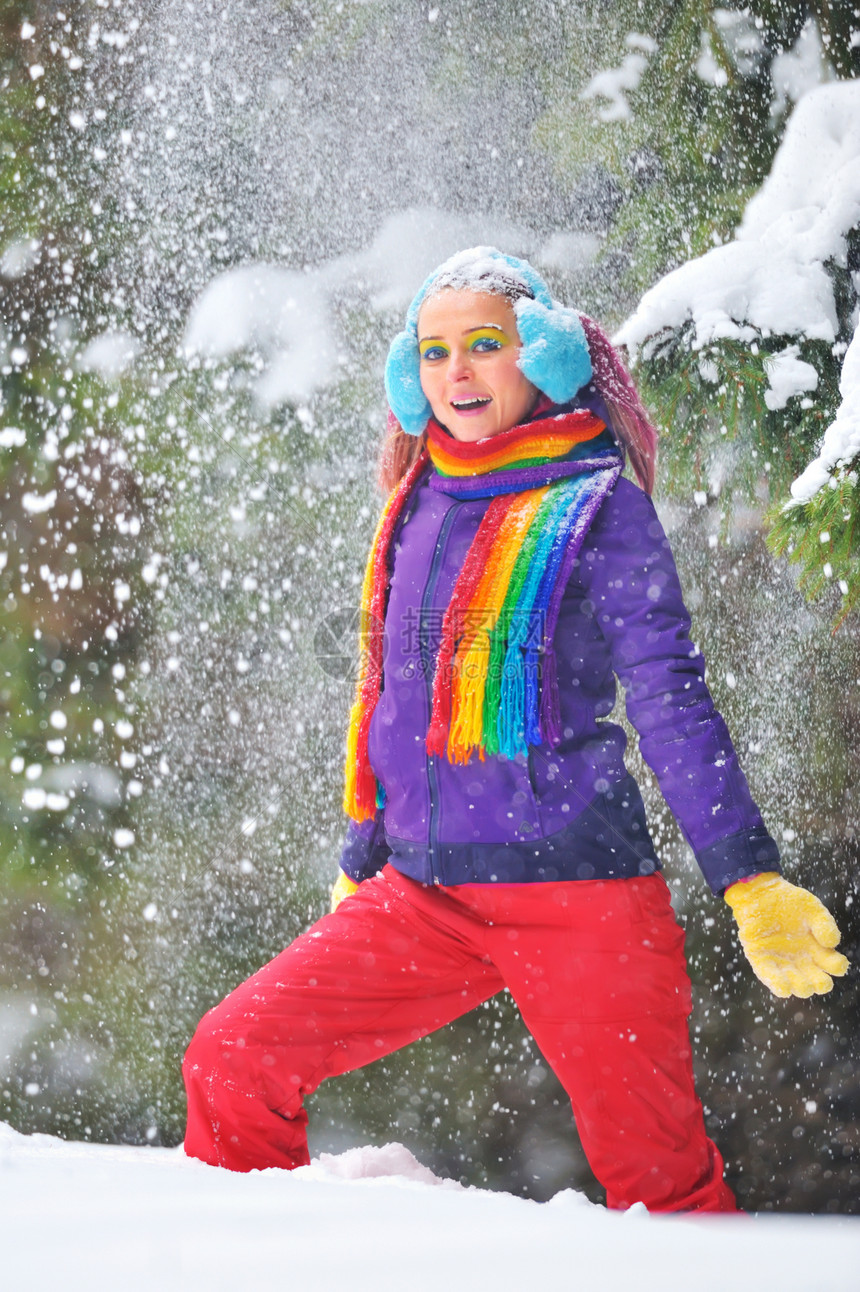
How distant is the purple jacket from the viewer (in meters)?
1.46

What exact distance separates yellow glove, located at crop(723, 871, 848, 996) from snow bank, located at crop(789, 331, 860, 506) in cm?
65

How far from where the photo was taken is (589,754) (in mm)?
1576

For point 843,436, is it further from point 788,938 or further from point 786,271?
point 788,938

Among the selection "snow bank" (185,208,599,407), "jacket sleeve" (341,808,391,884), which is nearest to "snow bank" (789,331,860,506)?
"jacket sleeve" (341,808,391,884)

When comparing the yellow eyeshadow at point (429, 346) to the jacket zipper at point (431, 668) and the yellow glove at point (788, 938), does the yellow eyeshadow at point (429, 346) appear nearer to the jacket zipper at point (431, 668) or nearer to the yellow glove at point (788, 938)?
the jacket zipper at point (431, 668)

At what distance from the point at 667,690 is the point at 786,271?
973 mm

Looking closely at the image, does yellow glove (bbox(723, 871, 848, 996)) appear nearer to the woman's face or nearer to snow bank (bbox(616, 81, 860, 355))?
the woman's face

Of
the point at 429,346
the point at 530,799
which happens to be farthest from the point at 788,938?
the point at 429,346

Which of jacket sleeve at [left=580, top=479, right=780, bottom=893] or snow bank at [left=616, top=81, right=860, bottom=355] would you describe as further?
snow bank at [left=616, top=81, right=860, bottom=355]

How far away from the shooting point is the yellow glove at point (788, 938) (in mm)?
1379

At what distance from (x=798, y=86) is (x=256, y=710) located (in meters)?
1.95

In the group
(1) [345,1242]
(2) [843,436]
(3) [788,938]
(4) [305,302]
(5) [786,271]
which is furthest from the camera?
(4) [305,302]

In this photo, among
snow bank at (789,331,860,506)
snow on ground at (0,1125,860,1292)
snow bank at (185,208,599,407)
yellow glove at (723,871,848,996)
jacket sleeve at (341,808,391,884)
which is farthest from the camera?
snow bank at (185,208,599,407)

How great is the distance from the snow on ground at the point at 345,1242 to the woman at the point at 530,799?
0.99 ft
